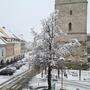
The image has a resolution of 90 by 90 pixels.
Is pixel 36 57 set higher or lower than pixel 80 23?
lower

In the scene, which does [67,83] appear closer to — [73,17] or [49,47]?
[49,47]

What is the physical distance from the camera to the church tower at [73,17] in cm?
5619

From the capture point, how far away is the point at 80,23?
56938 millimetres

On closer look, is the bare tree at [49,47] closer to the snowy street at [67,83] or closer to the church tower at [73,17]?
the snowy street at [67,83]

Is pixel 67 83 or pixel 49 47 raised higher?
pixel 49 47

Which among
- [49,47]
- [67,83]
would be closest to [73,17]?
[67,83]

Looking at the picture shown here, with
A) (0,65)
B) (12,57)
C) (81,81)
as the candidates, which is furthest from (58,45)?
(12,57)

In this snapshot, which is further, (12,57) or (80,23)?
(12,57)

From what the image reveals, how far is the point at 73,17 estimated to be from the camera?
187 feet

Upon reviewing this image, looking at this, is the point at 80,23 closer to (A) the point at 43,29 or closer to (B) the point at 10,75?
(B) the point at 10,75

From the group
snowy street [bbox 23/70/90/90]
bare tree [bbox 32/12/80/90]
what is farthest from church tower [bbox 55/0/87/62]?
bare tree [bbox 32/12/80/90]

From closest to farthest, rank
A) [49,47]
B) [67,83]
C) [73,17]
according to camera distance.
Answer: [49,47] < [67,83] < [73,17]

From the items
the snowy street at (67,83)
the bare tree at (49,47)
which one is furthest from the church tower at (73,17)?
the bare tree at (49,47)

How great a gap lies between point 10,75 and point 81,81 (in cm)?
1048
